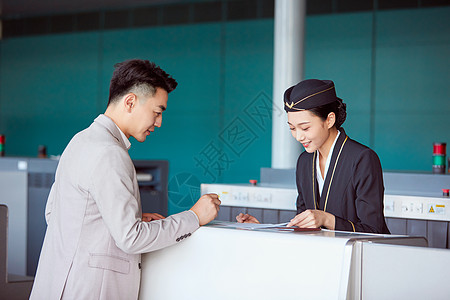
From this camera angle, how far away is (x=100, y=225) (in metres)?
1.30

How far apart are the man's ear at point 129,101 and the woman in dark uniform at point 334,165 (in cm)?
50

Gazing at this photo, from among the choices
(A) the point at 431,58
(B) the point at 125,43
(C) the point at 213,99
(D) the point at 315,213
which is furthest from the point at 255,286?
(B) the point at 125,43

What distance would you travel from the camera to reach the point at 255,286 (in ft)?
4.03

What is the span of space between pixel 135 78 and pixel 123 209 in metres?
0.35

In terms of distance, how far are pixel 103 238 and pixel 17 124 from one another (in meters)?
6.76

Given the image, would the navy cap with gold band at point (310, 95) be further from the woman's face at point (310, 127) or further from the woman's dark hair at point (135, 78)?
the woman's dark hair at point (135, 78)

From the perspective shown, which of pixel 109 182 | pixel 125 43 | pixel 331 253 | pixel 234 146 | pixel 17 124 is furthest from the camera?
pixel 17 124

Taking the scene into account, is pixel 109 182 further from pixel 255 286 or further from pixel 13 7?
pixel 13 7

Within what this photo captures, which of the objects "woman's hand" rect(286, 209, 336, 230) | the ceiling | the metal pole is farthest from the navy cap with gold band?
the ceiling

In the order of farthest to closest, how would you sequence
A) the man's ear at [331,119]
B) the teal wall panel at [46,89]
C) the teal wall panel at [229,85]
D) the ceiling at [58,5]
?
the teal wall panel at [46,89] < the ceiling at [58,5] < the teal wall panel at [229,85] < the man's ear at [331,119]

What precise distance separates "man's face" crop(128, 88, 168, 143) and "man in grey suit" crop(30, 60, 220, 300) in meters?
0.05

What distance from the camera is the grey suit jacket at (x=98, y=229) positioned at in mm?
1242

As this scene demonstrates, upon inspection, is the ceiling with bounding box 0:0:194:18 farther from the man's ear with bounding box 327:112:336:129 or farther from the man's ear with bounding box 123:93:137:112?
the man's ear with bounding box 123:93:137:112

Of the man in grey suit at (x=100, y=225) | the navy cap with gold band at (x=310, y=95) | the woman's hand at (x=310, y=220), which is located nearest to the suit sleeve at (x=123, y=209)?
the man in grey suit at (x=100, y=225)
